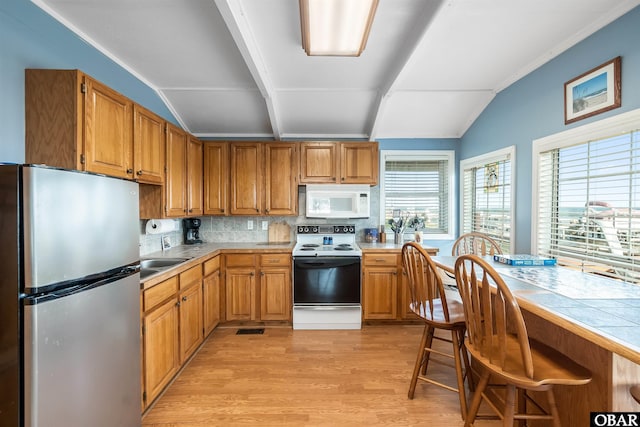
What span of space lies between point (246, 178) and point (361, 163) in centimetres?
144

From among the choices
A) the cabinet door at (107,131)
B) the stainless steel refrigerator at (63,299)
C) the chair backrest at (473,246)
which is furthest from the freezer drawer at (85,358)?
the chair backrest at (473,246)

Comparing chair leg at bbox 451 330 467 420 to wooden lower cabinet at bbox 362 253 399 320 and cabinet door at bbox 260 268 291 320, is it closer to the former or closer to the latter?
wooden lower cabinet at bbox 362 253 399 320

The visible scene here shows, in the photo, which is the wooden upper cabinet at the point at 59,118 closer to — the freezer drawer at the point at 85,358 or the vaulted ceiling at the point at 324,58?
the vaulted ceiling at the point at 324,58

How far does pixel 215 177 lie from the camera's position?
3.24 metres

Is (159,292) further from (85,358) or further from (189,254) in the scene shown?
(189,254)

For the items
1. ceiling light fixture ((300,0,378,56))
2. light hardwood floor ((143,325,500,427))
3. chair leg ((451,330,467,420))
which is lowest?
light hardwood floor ((143,325,500,427))

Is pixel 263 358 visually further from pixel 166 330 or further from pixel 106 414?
pixel 106 414

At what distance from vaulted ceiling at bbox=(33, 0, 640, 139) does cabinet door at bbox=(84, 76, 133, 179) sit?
2.02 ft

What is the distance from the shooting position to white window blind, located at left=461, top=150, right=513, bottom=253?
2762 mm

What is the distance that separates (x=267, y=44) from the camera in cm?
210

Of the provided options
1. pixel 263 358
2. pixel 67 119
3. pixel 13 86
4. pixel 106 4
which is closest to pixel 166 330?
pixel 263 358

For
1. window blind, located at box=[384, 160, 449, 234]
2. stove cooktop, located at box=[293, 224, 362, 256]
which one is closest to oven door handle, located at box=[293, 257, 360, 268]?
stove cooktop, located at box=[293, 224, 362, 256]

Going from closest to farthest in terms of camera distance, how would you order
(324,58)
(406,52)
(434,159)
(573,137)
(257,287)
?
(573,137) → (406,52) → (324,58) → (257,287) → (434,159)

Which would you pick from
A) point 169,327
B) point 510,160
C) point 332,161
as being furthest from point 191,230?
point 510,160
